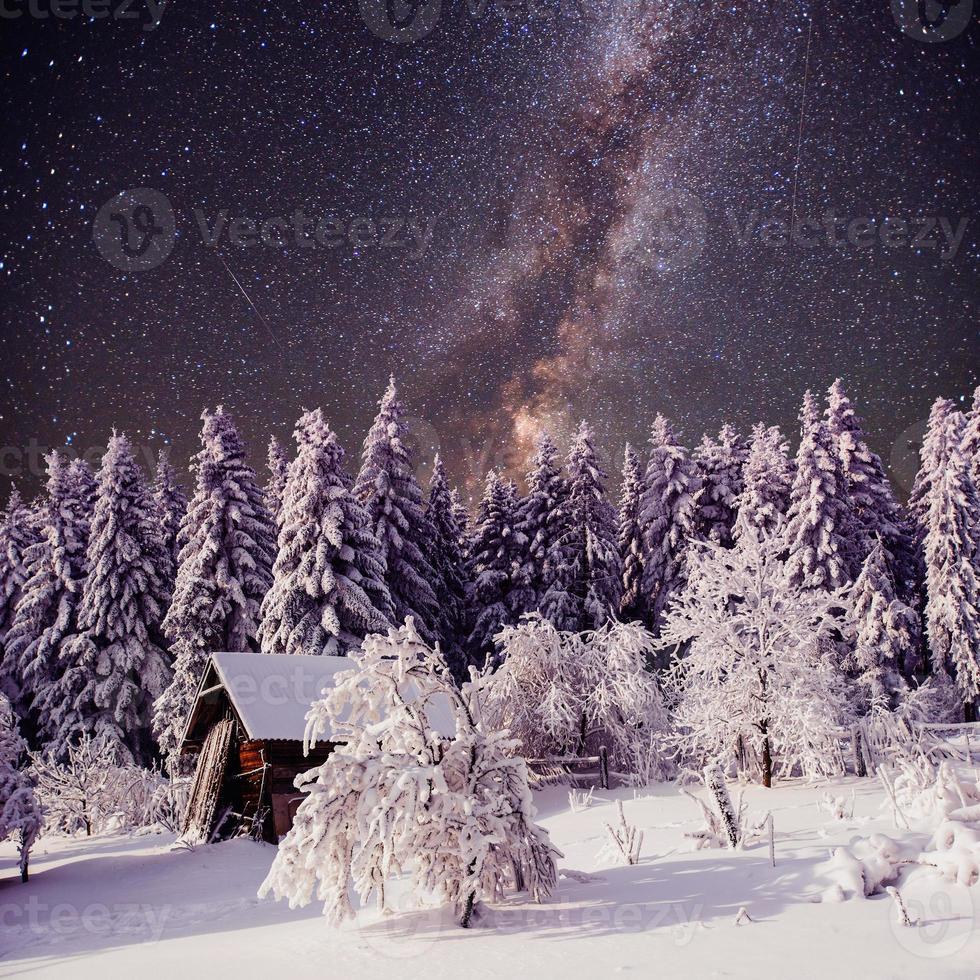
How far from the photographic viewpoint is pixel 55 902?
15555 mm

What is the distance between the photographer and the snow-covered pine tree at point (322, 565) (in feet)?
92.5

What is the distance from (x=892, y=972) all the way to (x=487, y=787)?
445 centimetres

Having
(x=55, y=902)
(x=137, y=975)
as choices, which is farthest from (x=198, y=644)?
(x=137, y=975)

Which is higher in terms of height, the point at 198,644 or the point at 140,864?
the point at 198,644

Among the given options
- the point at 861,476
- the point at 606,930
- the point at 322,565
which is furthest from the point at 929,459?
the point at 606,930

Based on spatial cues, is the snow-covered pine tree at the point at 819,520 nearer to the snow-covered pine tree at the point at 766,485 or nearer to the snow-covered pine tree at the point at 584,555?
the snow-covered pine tree at the point at 766,485

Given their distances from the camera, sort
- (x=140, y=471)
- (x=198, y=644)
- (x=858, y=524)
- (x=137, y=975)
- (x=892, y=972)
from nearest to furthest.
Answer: (x=892, y=972) → (x=137, y=975) → (x=198, y=644) → (x=858, y=524) → (x=140, y=471)

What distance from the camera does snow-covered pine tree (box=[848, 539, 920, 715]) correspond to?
91.4 ft

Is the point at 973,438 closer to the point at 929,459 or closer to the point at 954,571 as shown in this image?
the point at 929,459

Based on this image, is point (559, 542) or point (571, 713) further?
point (559, 542)

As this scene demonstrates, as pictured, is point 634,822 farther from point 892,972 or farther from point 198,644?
point 198,644

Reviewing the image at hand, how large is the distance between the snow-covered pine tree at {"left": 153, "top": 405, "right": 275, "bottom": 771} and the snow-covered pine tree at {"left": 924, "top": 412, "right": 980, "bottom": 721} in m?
27.0

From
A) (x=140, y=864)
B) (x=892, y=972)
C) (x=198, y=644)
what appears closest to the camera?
(x=892, y=972)

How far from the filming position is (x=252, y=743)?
67.2ft
